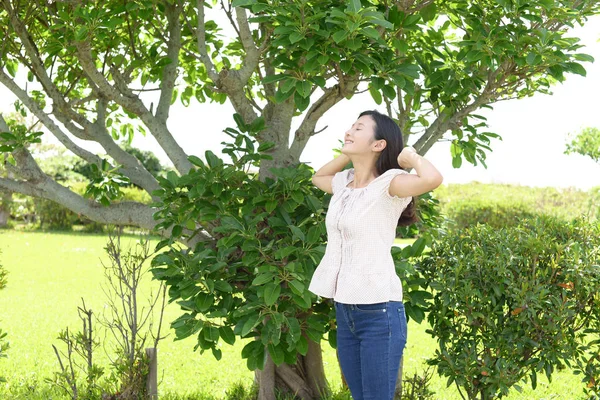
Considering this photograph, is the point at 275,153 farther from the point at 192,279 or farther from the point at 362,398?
the point at 362,398

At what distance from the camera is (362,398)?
296cm

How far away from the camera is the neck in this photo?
3046 millimetres

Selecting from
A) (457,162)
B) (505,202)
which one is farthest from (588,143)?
(457,162)

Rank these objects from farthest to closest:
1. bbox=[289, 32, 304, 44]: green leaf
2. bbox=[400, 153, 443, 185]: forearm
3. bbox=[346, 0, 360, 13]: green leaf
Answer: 1. bbox=[289, 32, 304, 44]: green leaf
2. bbox=[346, 0, 360, 13]: green leaf
3. bbox=[400, 153, 443, 185]: forearm

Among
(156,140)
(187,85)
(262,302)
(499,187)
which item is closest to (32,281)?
(187,85)

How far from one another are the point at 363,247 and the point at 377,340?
394 millimetres

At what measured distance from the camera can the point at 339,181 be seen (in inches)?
131

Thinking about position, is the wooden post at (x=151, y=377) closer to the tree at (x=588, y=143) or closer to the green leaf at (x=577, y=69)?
the green leaf at (x=577, y=69)

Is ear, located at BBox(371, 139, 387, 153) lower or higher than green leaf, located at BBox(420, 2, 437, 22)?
lower

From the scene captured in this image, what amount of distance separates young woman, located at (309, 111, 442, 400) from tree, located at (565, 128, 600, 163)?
1535 centimetres

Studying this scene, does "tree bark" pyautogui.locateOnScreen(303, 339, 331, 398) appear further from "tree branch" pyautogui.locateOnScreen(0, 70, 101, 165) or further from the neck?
"tree branch" pyautogui.locateOnScreen(0, 70, 101, 165)

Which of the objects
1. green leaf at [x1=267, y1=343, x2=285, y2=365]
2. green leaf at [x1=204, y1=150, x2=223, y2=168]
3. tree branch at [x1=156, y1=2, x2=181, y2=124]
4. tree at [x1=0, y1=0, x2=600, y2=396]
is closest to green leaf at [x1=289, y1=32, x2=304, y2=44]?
tree at [x1=0, y1=0, x2=600, y2=396]

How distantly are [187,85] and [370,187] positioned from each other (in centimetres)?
390

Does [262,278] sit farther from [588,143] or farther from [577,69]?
[588,143]
